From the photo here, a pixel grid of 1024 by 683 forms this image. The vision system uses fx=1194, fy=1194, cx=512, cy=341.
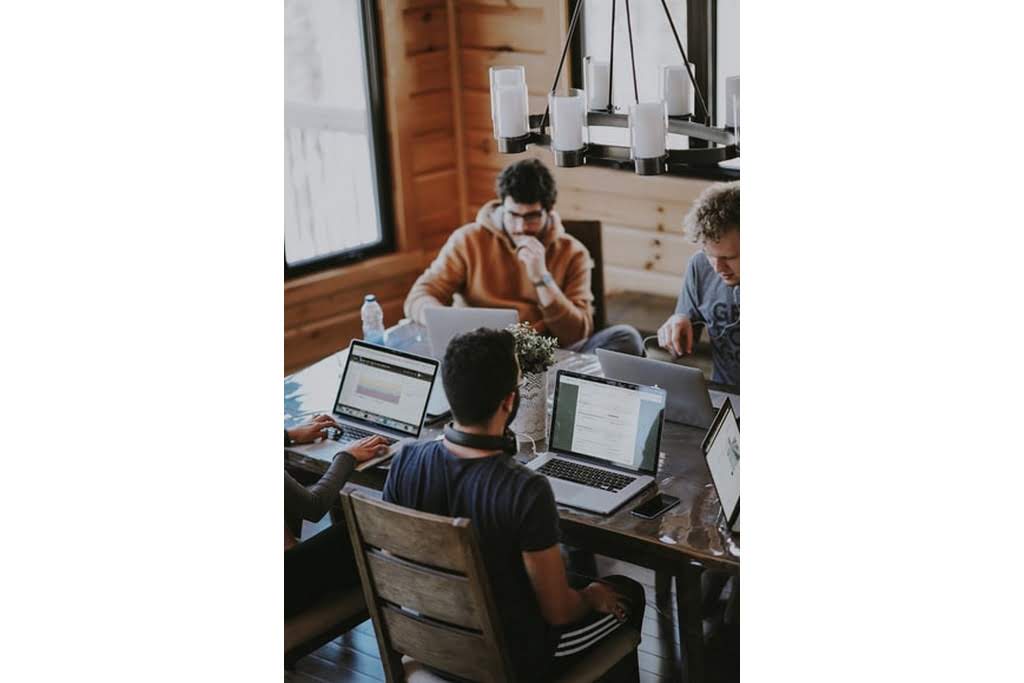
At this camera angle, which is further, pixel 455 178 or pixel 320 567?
pixel 455 178

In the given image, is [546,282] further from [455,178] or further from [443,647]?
[443,647]

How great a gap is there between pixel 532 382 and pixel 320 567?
2.21ft

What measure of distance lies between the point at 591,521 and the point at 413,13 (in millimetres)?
2739

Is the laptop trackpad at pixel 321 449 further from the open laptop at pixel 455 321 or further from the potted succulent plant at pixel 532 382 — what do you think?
the potted succulent plant at pixel 532 382

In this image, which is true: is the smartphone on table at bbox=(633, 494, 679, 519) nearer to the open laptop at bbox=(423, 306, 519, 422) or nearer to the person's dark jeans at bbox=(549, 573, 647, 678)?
the person's dark jeans at bbox=(549, 573, 647, 678)

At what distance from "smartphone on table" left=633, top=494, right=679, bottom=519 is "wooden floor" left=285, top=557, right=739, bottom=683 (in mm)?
487

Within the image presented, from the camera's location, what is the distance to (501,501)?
88.3 inches

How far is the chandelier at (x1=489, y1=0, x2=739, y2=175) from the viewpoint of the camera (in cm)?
260

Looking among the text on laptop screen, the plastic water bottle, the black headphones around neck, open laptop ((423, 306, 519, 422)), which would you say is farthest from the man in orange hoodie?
the black headphones around neck

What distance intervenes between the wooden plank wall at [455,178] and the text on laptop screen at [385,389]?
146cm

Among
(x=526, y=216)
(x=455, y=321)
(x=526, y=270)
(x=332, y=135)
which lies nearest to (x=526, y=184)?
(x=526, y=216)

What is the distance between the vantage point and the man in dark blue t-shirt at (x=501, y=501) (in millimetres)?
2234
